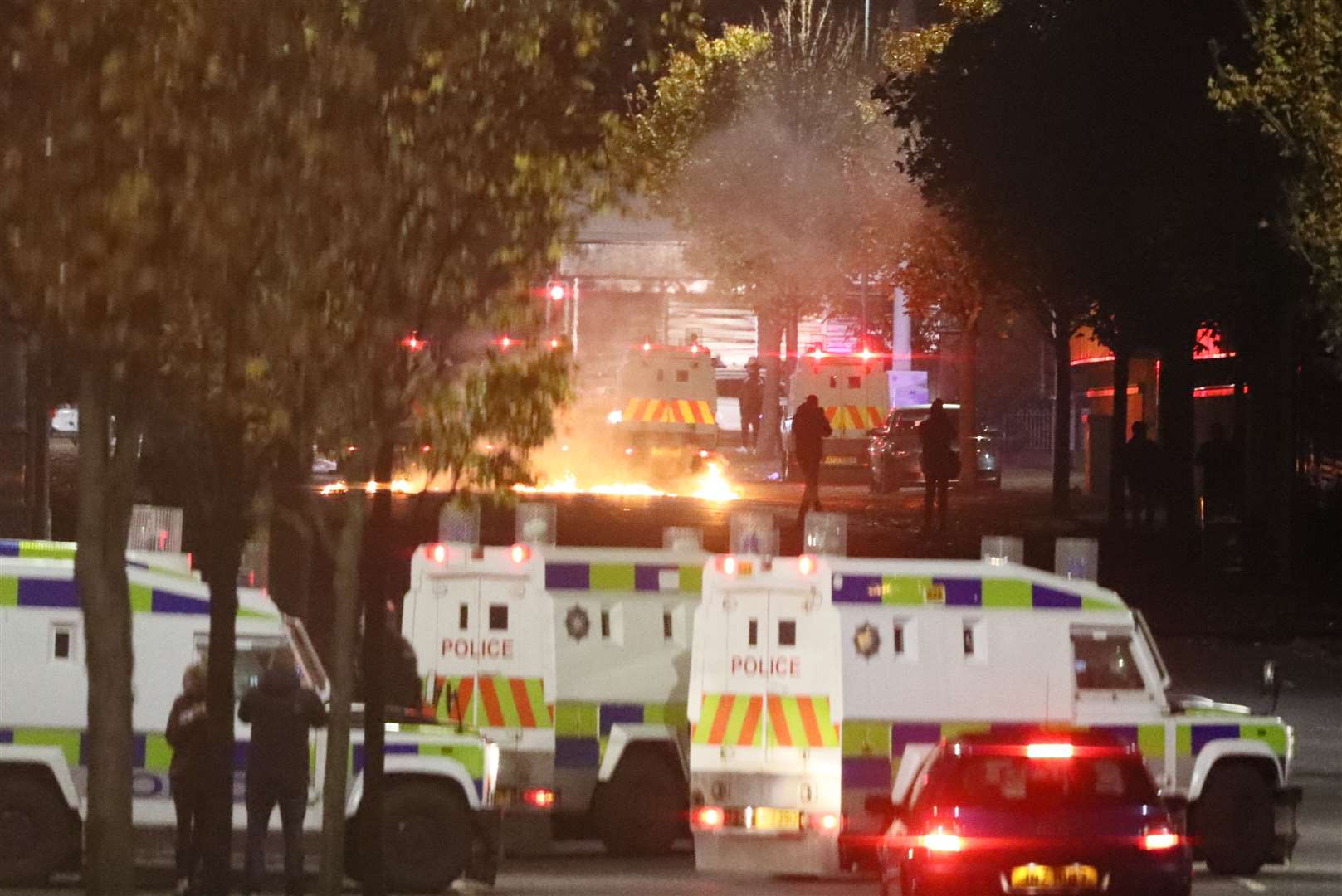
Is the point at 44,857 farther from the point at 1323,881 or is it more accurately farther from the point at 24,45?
the point at 1323,881

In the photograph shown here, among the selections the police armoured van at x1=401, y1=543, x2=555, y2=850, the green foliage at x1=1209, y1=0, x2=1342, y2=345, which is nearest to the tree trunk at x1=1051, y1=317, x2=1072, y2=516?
the green foliage at x1=1209, y1=0, x2=1342, y2=345

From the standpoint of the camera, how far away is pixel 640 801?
1462cm

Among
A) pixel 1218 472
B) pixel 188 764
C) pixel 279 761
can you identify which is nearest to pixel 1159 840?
pixel 279 761

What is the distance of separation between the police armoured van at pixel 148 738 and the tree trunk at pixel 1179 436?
2025 centimetres

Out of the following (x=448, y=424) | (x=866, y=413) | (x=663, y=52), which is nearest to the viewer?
(x=448, y=424)

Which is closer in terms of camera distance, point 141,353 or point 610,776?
point 141,353

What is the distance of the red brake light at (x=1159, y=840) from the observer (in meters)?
10.9

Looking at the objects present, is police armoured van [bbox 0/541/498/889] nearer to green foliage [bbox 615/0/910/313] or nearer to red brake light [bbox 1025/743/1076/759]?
red brake light [bbox 1025/743/1076/759]

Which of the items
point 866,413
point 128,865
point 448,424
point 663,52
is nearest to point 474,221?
point 448,424

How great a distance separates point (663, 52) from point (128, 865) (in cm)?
489

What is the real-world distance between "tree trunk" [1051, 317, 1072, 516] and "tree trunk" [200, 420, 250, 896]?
94.2 ft

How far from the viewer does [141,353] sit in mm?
9008

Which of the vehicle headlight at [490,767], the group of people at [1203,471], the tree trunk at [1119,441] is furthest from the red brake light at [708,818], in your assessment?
the tree trunk at [1119,441]

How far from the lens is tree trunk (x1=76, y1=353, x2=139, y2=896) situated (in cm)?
A: 885
